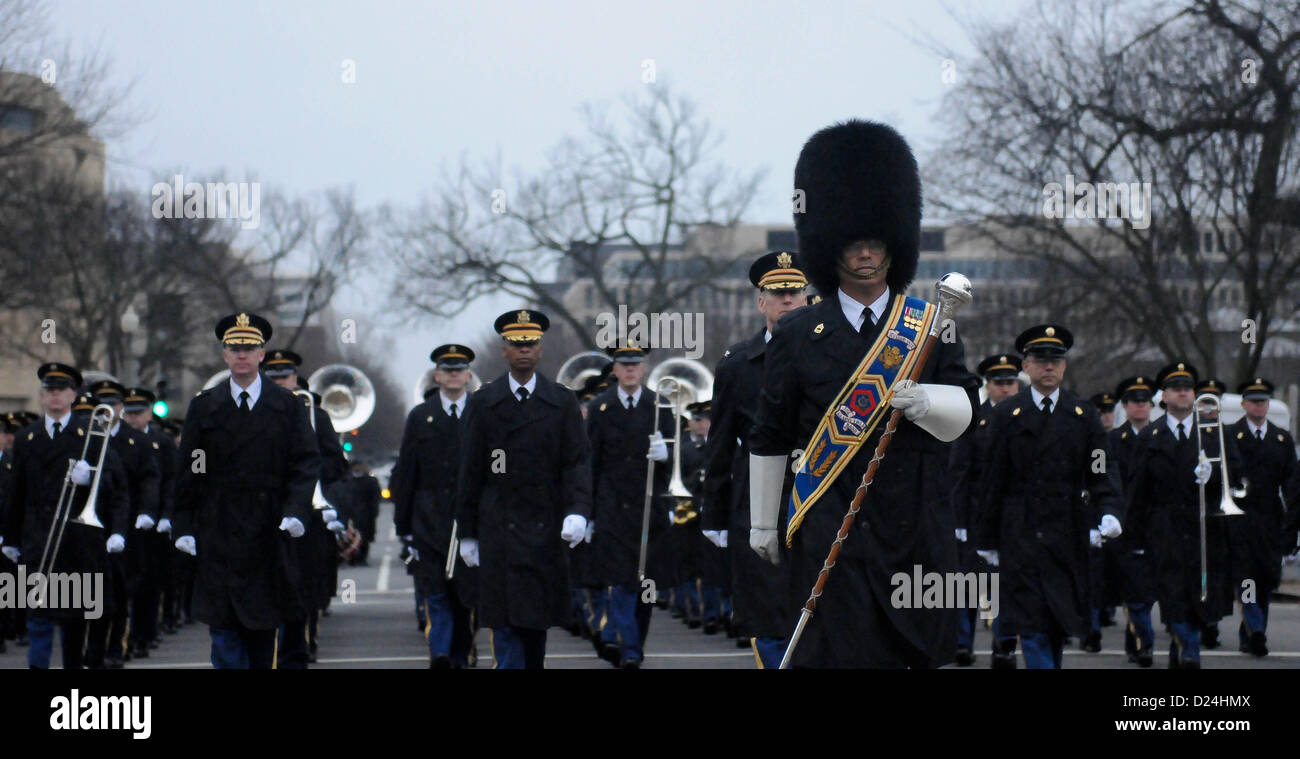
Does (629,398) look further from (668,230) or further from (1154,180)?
(668,230)

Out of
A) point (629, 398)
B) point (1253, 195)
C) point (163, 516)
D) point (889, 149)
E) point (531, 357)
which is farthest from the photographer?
point (1253, 195)

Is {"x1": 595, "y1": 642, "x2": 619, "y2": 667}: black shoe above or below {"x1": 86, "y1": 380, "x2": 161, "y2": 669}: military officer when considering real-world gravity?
below

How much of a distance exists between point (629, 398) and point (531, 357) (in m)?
4.29

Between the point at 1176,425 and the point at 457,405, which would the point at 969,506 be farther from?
the point at 457,405

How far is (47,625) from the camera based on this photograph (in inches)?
527

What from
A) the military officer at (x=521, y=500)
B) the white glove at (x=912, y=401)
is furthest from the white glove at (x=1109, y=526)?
the white glove at (x=912, y=401)

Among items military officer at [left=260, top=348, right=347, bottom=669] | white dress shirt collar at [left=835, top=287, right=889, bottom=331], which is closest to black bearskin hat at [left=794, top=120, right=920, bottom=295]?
white dress shirt collar at [left=835, top=287, right=889, bottom=331]

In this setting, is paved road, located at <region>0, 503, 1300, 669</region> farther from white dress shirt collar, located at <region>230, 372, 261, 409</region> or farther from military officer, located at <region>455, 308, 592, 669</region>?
white dress shirt collar, located at <region>230, 372, 261, 409</region>

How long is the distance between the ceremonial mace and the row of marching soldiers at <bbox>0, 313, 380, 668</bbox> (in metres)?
4.62

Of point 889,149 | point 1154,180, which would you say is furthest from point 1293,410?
point 889,149

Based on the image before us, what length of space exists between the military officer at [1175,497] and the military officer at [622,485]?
12.7 ft

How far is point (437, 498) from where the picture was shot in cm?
1469

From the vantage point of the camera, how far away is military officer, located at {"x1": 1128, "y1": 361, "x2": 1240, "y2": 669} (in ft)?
50.5

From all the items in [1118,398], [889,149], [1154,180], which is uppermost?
[1154,180]
